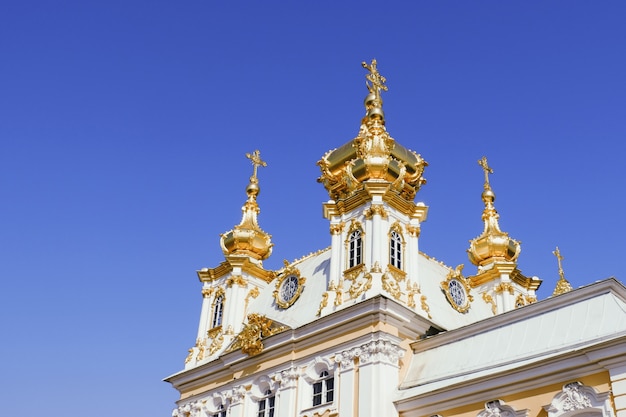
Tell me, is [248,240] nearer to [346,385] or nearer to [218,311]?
[218,311]

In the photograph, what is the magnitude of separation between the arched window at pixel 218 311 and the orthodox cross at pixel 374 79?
1072 cm

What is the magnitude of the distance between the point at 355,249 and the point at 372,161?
3366 mm

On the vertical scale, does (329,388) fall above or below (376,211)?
below

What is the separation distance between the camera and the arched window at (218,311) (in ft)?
101

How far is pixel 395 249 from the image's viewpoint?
84.6 feet

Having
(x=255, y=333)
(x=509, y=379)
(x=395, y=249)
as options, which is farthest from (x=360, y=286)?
(x=509, y=379)

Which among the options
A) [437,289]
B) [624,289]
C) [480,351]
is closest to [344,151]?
[437,289]

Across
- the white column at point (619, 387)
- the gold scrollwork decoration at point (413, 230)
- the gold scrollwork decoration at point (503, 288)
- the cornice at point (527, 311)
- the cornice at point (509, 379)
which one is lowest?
the white column at point (619, 387)

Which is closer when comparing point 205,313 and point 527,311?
→ point 527,311

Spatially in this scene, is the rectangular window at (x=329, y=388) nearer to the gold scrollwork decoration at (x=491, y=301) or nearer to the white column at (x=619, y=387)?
the white column at (x=619, y=387)

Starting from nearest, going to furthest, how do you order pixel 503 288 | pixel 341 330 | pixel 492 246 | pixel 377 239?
pixel 341 330, pixel 377 239, pixel 503 288, pixel 492 246

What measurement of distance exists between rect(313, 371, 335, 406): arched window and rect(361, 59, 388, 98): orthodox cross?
1196cm

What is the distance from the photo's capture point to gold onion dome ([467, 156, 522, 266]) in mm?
33375

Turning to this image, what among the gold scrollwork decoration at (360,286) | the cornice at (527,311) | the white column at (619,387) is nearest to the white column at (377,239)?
the gold scrollwork decoration at (360,286)
